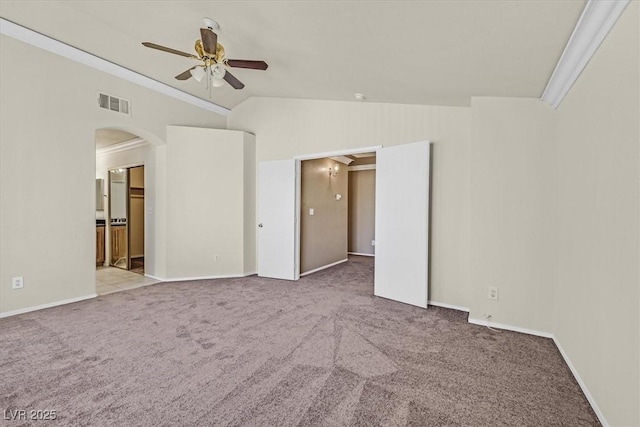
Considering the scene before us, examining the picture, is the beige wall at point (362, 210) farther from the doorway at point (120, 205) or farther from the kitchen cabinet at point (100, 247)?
the kitchen cabinet at point (100, 247)

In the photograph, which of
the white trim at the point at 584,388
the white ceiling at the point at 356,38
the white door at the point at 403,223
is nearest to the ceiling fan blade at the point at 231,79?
the white ceiling at the point at 356,38

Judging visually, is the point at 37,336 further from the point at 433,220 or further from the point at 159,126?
Result: the point at 433,220

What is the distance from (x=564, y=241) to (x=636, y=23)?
171 cm

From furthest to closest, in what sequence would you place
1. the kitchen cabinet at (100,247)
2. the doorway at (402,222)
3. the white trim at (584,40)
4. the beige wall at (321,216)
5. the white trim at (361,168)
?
1. the white trim at (361,168)
2. the kitchen cabinet at (100,247)
3. the beige wall at (321,216)
4. the doorway at (402,222)
5. the white trim at (584,40)

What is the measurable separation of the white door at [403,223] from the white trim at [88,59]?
11.5 feet

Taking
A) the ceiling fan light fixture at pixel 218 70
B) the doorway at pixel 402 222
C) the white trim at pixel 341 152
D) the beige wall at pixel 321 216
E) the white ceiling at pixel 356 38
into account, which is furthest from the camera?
the beige wall at pixel 321 216

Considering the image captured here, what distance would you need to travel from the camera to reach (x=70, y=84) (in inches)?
145

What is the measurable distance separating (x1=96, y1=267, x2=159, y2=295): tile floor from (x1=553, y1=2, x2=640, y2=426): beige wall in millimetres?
5205

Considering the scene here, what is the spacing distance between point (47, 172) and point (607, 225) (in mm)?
5231

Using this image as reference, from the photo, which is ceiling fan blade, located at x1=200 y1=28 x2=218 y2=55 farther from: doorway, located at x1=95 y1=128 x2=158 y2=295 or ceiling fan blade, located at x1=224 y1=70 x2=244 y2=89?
doorway, located at x1=95 y1=128 x2=158 y2=295

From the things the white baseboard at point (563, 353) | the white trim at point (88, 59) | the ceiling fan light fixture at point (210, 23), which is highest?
the white trim at point (88, 59)

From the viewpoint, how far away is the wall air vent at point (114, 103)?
4.03 meters

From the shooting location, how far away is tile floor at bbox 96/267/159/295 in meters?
4.43

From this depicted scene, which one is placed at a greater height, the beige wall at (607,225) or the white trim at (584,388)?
the beige wall at (607,225)
